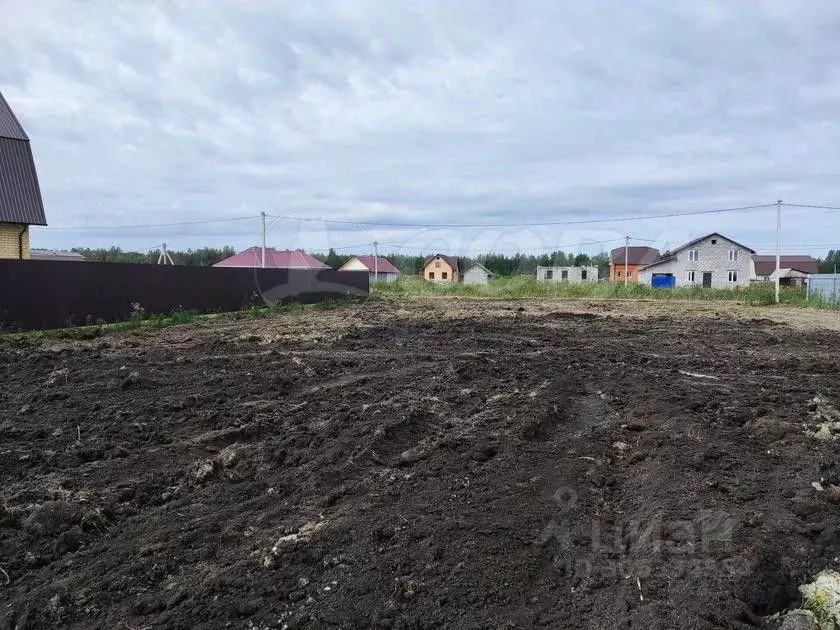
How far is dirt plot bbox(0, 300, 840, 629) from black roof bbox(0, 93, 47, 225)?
37.3 ft

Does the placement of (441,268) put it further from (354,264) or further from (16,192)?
(16,192)

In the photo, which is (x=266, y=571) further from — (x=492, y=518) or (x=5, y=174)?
(x=5, y=174)

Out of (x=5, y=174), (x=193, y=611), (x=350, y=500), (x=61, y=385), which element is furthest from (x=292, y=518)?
(x=5, y=174)

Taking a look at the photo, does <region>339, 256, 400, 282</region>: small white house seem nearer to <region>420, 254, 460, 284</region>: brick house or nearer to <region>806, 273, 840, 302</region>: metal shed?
<region>420, 254, 460, 284</region>: brick house

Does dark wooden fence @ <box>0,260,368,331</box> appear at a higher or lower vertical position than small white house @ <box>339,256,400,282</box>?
lower

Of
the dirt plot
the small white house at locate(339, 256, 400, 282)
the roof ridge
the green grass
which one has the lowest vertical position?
the dirt plot

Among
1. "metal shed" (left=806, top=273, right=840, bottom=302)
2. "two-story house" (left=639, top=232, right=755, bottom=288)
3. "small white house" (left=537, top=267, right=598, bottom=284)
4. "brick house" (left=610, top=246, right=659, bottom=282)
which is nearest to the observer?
"metal shed" (left=806, top=273, right=840, bottom=302)

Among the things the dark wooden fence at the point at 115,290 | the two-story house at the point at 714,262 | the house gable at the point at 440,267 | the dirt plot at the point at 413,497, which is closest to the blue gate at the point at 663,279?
the two-story house at the point at 714,262

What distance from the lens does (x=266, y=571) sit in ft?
8.86

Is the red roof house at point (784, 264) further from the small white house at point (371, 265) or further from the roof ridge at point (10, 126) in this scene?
the roof ridge at point (10, 126)

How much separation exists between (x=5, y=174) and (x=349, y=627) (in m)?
19.1

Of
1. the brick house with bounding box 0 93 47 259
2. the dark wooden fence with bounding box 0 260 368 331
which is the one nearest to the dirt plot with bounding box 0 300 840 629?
the dark wooden fence with bounding box 0 260 368 331

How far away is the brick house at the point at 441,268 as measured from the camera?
62875 mm

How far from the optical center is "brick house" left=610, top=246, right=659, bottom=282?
57.0m
